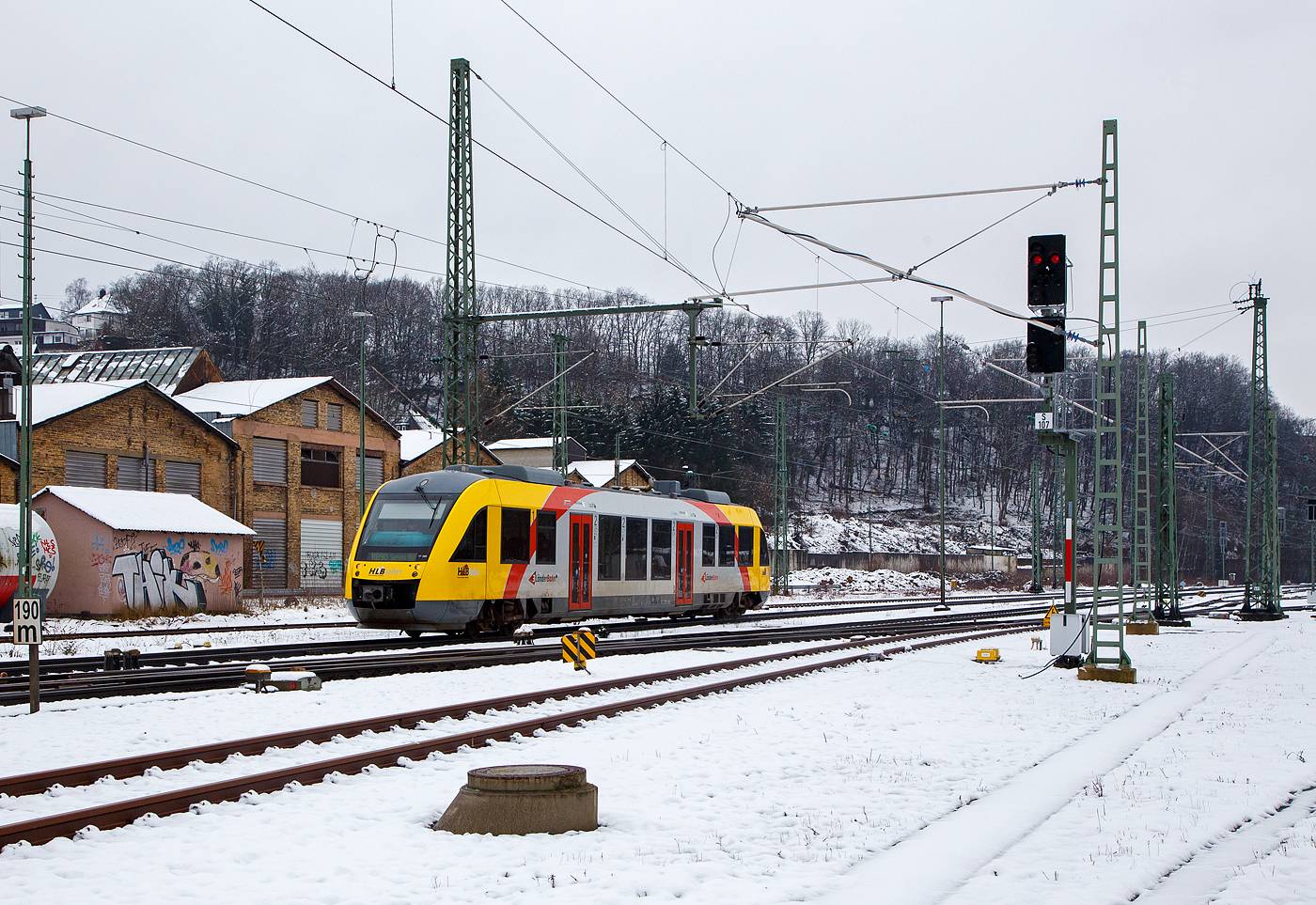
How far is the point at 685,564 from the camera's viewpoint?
30.7 meters

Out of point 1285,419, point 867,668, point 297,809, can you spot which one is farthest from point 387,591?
point 1285,419

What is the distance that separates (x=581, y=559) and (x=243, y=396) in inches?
1143

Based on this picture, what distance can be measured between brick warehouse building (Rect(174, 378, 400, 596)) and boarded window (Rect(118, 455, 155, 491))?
456 centimetres

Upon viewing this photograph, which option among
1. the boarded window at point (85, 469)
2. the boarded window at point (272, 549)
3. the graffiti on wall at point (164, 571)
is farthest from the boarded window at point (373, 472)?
the graffiti on wall at point (164, 571)

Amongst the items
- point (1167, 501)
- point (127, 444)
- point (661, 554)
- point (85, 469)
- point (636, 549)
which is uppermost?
point (127, 444)

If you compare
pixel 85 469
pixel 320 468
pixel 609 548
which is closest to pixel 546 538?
pixel 609 548

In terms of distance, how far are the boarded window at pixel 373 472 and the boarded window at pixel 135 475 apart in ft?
37.9

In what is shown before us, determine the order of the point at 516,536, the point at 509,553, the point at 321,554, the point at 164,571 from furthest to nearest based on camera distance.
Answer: the point at 321,554, the point at 164,571, the point at 516,536, the point at 509,553

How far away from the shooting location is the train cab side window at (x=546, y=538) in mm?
24047

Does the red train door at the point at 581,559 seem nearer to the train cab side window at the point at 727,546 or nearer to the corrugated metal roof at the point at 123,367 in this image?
the train cab side window at the point at 727,546

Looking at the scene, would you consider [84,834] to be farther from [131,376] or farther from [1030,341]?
[131,376]

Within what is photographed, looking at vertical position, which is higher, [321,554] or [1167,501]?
[1167,501]

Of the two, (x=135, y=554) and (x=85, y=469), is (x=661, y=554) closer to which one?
(x=135, y=554)

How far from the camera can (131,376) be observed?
56.1 m
